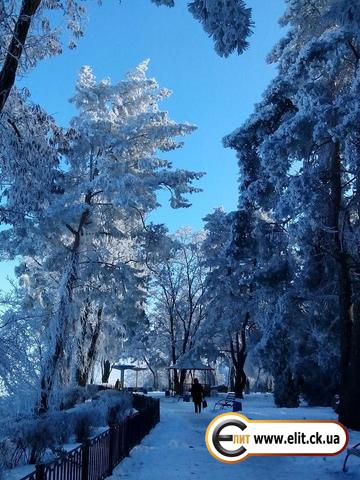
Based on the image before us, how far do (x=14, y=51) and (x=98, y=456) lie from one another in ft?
21.2

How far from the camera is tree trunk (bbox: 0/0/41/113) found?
7520mm

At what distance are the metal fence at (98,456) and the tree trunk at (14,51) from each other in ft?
17.0

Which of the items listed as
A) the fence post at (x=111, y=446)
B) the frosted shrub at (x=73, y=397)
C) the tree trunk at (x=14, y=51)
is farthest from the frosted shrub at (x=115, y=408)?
the tree trunk at (x=14, y=51)

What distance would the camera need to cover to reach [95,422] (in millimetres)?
13539

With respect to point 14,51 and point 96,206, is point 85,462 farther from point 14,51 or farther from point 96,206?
point 96,206

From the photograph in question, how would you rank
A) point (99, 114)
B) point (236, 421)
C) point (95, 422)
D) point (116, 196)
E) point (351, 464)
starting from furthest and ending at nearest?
point (99, 114) → point (116, 196) → point (95, 422) → point (351, 464) → point (236, 421)

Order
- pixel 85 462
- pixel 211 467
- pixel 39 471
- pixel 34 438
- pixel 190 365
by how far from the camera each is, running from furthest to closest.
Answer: pixel 190 365, pixel 34 438, pixel 211 467, pixel 85 462, pixel 39 471

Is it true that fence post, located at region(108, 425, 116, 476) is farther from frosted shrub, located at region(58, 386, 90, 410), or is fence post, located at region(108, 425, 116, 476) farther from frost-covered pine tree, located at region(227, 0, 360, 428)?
frosted shrub, located at region(58, 386, 90, 410)

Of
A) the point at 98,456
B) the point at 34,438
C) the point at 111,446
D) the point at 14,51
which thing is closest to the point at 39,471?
the point at 98,456

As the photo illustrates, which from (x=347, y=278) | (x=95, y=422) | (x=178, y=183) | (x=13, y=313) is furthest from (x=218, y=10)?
(x=178, y=183)

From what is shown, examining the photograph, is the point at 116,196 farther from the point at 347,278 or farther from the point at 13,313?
the point at 13,313

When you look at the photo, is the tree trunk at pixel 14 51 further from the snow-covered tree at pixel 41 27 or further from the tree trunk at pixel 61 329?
the tree trunk at pixel 61 329

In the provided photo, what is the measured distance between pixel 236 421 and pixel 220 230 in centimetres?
3329

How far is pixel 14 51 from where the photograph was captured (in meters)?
7.58
